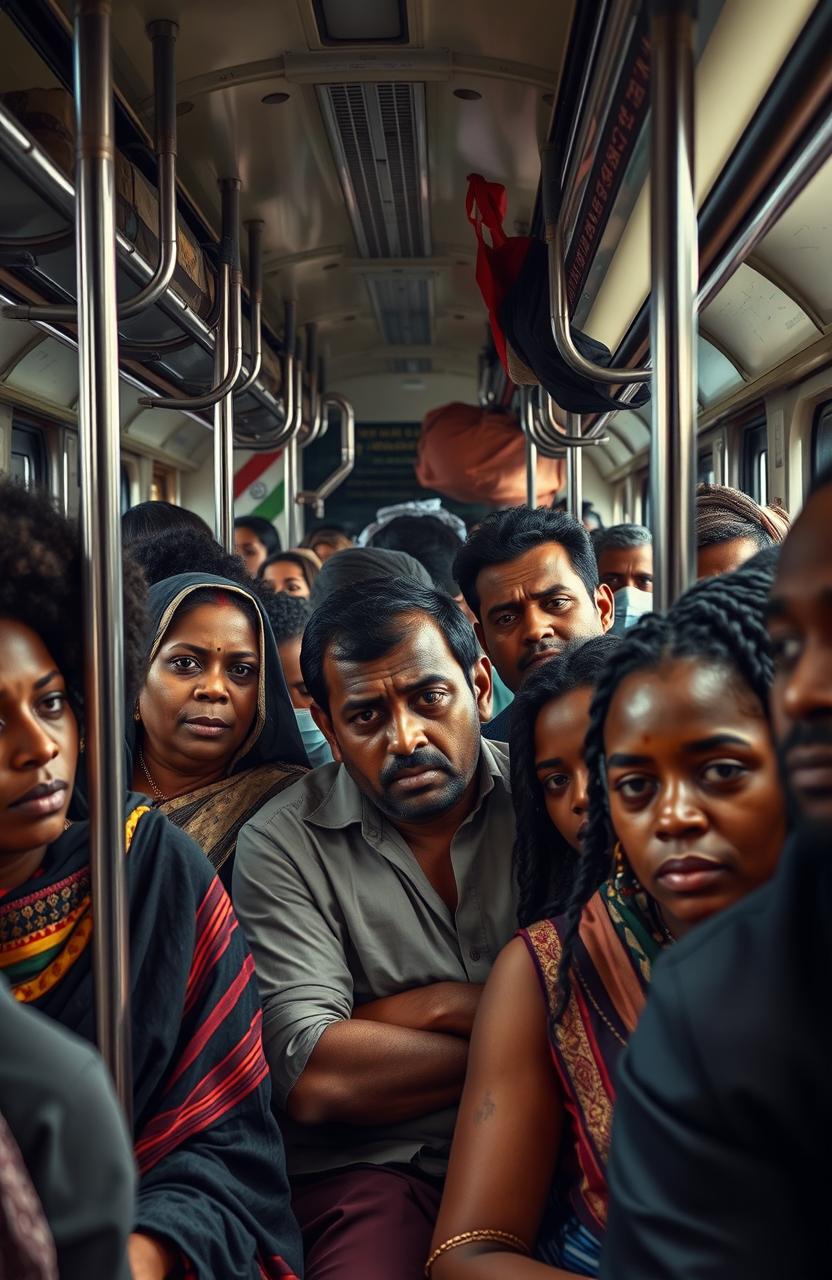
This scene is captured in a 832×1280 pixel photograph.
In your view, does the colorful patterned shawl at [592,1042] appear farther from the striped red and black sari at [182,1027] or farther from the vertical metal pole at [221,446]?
the vertical metal pole at [221,446]

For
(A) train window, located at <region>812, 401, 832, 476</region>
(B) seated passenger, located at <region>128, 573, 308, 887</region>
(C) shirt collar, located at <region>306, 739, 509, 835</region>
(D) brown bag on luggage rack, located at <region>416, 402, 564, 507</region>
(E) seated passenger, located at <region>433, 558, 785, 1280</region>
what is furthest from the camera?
(D) brown bag on luggage rack, located at <region>416, 402, 564, 507</region>

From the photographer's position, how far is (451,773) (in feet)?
6.67

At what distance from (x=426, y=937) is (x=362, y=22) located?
268 cm

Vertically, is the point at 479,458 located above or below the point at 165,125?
below

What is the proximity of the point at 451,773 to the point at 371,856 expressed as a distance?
0.20 metres

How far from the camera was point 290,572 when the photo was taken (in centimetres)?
578

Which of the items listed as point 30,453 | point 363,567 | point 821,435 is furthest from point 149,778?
point 30,453

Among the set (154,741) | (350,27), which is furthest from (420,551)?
(154,741)

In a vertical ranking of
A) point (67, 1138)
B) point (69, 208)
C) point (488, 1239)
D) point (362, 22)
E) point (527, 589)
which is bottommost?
point (488, 1239)

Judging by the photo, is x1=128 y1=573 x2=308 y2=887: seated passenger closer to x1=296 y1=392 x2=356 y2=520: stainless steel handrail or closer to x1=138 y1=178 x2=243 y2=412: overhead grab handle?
x1=138 y1=178 x2=243 y2=412: overhead grab handle

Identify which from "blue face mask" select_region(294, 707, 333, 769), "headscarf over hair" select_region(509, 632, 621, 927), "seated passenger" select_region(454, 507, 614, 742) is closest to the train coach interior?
"seated passenger" select_region(454, 507, 614, 742)

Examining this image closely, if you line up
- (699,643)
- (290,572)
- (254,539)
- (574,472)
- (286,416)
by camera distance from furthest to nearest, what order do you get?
(254,539) < (286,416) < (290,572) < (574,472) < (699,643)

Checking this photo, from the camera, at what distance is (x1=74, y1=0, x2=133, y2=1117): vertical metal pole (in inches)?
53.1

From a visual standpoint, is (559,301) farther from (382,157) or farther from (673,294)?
(382,157)
